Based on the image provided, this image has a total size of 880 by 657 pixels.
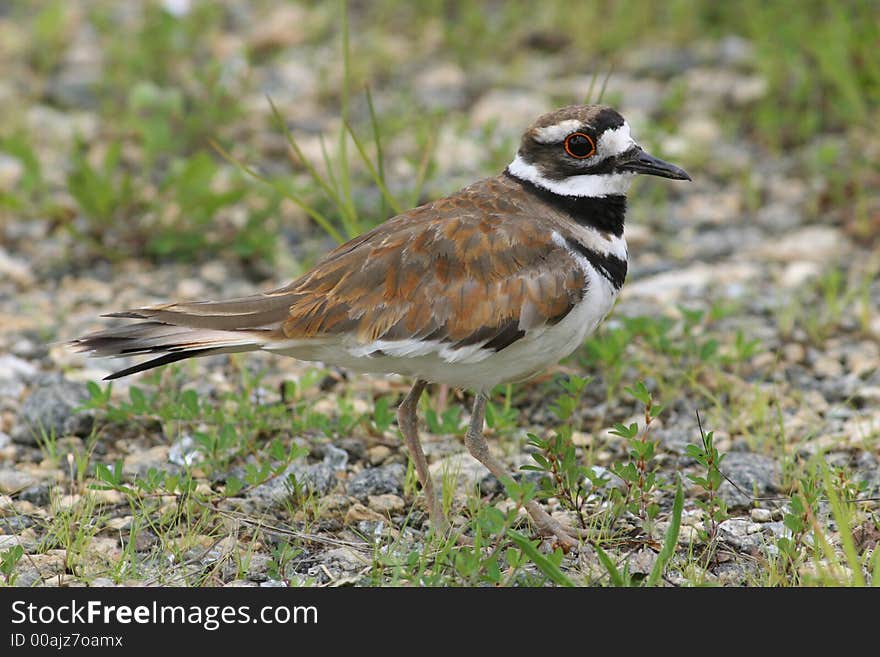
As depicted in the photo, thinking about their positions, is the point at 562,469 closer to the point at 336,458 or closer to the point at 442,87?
the point at 336,458

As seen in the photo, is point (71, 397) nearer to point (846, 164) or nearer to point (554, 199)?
point (554, 199)

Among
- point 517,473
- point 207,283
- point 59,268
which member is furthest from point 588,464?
point 59,268

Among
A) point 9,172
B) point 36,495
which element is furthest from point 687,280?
point 9,172

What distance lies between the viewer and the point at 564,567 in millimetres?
3990

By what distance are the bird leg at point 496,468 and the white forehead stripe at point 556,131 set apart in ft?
3.15

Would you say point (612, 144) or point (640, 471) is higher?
point (612, 144)

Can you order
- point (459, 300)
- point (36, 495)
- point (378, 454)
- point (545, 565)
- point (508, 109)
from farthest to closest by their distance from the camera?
point (508, 109) < point (378, 454) < point (36, 495) < point (459, 300) < point (545, 565)

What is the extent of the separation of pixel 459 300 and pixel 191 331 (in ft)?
2.98

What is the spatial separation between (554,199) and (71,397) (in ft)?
7.27

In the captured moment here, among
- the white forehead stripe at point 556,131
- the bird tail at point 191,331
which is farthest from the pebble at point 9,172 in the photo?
the white forehead stripe at point 556,131

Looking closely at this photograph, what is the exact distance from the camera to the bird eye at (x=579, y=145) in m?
4.31

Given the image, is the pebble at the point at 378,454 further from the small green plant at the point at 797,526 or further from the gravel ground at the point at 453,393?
the small green plant at the point at 797,526

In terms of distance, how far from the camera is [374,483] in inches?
180

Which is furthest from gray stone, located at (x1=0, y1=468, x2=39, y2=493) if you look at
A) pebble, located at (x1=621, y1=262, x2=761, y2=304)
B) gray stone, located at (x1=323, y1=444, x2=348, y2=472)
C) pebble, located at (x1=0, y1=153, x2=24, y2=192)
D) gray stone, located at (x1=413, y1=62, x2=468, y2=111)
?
gray stone, located at (x1=413, y1=62, x2=468, y2=111)
